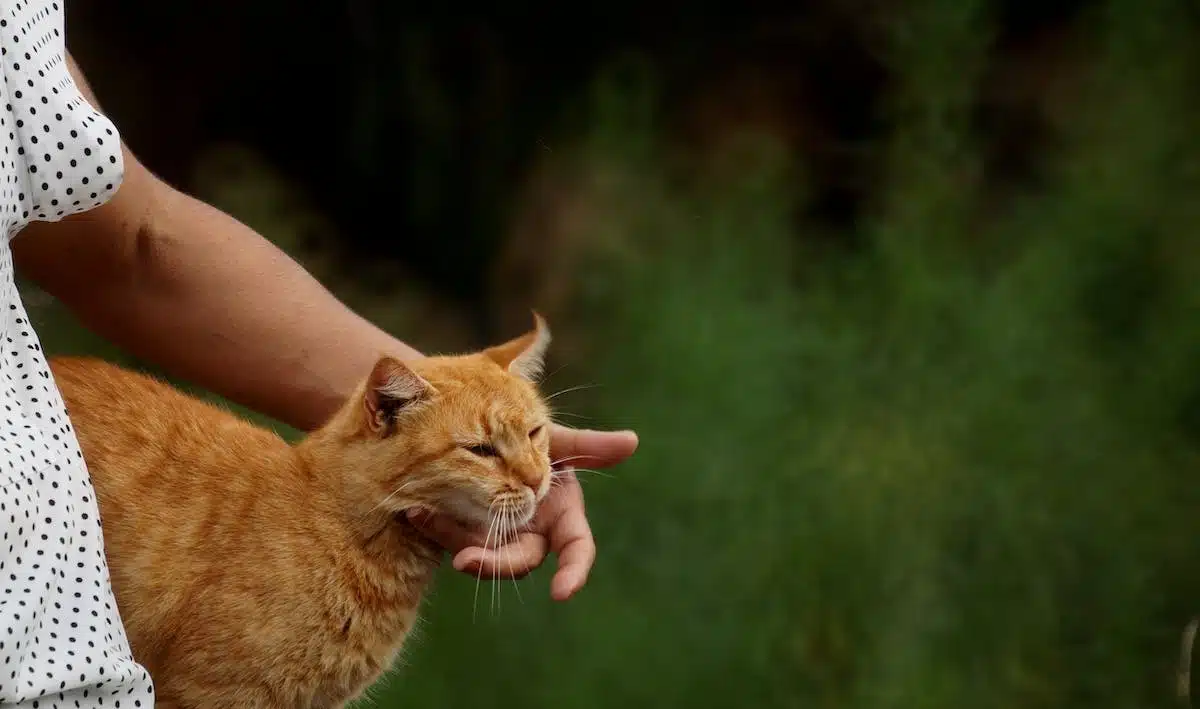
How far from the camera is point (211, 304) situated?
3.84 feet

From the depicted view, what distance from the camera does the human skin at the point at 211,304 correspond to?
44.7 inches

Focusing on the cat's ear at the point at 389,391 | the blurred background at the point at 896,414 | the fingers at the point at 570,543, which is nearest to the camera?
the fingers at the point at 570,543

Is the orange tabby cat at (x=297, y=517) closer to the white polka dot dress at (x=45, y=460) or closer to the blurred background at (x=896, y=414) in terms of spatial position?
the white polka dot dress at (x=45, y=460)

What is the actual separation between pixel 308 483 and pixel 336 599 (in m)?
0.12

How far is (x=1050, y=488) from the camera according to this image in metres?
2.21

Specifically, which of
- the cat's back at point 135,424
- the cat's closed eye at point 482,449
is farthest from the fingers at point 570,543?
the cat's back at point 135,424

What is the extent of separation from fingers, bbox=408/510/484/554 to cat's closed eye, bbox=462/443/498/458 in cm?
6

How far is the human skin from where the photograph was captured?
1.13m

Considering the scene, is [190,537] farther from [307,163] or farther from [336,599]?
[307,163]

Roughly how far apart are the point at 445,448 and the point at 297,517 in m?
0.14

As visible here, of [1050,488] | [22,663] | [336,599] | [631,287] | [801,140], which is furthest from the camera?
[801,140]

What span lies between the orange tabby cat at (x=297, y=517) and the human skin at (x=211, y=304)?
0.21ft

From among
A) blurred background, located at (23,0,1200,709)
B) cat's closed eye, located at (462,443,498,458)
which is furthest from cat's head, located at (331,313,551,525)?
blurred background, located at (23,0,1200,709)

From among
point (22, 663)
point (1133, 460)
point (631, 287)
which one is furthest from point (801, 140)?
point (22, 663)
